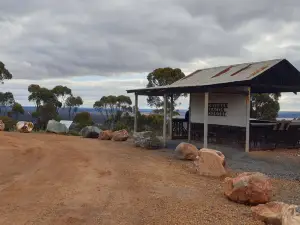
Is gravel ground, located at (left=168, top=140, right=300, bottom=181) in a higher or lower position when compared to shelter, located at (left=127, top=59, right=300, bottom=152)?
lower

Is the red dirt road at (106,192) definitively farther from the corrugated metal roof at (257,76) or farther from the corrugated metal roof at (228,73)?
the corrugated metal roof at (228,73)

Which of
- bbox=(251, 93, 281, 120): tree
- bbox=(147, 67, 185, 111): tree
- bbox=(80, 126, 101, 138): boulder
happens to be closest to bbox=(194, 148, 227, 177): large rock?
bbox=(80, 126, 101, 138): boulder

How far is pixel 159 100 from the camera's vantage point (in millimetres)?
31359

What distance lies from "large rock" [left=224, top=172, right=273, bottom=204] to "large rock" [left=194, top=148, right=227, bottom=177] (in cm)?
218

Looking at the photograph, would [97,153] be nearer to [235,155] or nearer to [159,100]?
[235,155]

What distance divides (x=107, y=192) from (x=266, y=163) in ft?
19.6

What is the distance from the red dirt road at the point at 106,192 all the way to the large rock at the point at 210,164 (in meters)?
0.27

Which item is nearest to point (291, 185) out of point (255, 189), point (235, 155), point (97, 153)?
point (255, 189)

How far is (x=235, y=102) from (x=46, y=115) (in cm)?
2201

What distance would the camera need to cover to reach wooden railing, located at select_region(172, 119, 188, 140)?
1897 centimetres

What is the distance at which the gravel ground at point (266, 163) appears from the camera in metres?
9.73

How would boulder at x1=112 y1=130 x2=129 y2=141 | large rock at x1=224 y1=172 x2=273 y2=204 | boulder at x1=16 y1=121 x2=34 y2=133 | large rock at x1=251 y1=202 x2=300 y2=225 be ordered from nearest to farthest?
large rock at x1=251 y1=202 x2=300 y2=225, large rock at x1=224 y1=172 x2=273 y2=204, boulder at x1=112 y1=130 x2=129 y2=141, boulder at x1=16 y1=121 x2=34 y2=133

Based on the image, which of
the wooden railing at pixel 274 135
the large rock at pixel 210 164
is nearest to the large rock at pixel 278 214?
the large rock at pixel 210 164

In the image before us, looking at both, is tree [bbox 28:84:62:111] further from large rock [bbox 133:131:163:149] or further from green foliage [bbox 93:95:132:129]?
large rock [bbox 133:131:163:149]
